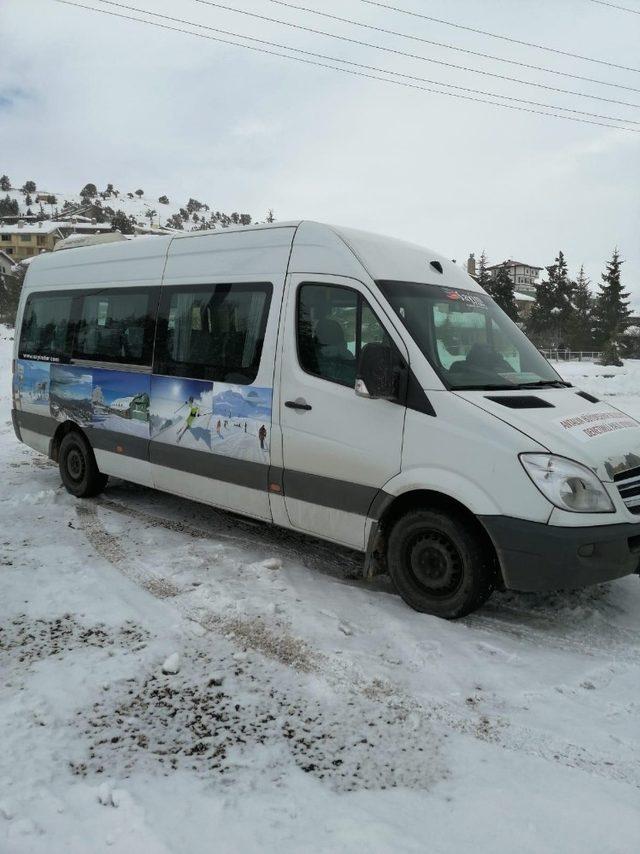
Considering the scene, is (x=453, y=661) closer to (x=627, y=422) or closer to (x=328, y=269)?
(x=627, y=422)

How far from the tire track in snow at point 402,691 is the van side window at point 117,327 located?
2.25 meters

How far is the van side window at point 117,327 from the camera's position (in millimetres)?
6270

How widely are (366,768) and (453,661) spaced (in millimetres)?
1100

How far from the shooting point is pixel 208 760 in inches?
110

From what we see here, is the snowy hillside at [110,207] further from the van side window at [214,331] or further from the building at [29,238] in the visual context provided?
the van side window at [214,331]

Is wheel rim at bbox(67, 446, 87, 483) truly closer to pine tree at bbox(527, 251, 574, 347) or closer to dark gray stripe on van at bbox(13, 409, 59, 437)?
dark gray stripe on van at bbox(13, 409, 59, 437)

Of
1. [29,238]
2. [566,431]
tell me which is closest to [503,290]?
[566,431]

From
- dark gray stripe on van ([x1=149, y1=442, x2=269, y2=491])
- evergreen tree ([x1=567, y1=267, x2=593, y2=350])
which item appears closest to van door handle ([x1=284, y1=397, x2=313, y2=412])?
dark gray stripe on van ([x1=149, y1=442, x2=269, y2=491])

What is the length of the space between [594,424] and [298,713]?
2.59 m

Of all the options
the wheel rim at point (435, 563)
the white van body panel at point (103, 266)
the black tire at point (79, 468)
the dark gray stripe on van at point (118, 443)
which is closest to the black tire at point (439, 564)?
the wheel rim at point (435, 563)

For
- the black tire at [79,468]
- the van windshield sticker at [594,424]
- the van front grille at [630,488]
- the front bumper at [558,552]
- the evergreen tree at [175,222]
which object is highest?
the evergreen tree at [175,222]

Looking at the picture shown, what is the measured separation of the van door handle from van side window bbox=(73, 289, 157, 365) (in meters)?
1.97

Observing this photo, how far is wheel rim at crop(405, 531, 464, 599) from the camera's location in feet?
13.6

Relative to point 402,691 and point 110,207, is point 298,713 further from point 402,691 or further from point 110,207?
point 110,207
